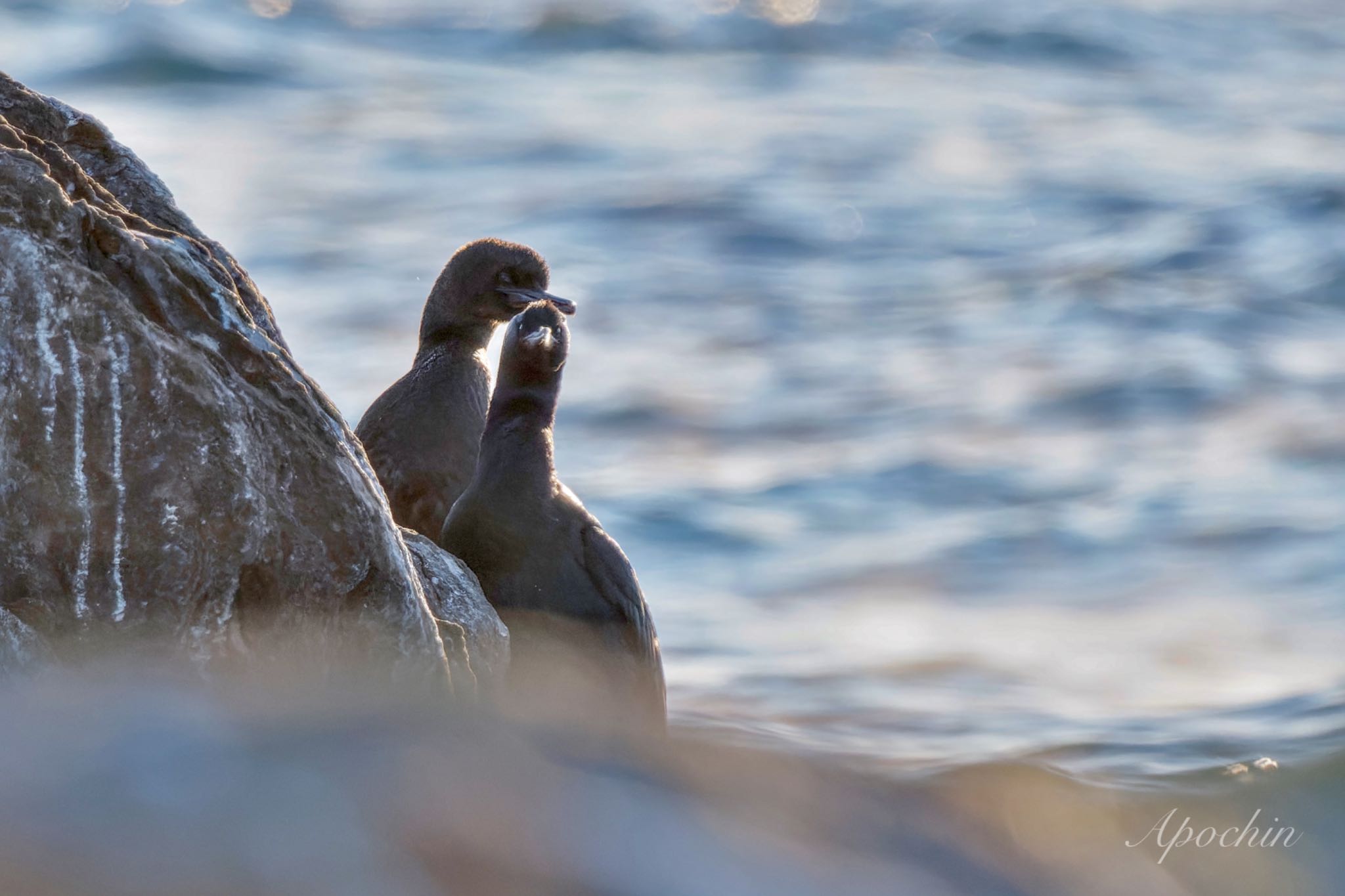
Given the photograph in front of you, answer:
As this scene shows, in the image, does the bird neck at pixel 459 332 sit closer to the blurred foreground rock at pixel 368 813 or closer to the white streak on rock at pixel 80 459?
the blurred foreground rock at pixel 368 813

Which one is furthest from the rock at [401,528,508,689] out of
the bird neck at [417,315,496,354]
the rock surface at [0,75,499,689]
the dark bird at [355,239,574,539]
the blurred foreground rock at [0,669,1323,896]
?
the bird neck at [417,315,496,354]

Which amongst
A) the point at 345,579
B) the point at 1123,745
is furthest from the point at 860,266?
the point at 345,579

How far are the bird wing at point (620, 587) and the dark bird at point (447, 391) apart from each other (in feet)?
2.33

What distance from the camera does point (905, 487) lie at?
8.85 m

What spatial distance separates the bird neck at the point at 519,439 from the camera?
16.0 feet

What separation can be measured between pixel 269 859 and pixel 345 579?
1.93 feet

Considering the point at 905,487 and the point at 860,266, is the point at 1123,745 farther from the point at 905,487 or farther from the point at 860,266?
the point at 860,266
